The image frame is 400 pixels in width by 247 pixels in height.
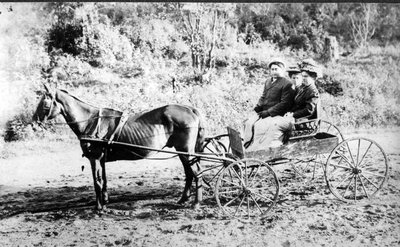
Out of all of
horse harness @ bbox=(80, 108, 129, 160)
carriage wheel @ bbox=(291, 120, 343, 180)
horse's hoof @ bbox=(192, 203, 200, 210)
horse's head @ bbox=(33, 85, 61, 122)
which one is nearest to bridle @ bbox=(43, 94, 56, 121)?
horse's head @ bbox=(33, 85, 61, 122)

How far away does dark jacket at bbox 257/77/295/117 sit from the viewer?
440cm

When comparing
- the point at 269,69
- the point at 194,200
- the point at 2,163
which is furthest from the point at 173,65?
the point at 2,163

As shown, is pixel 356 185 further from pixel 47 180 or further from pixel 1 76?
pixel 1 76

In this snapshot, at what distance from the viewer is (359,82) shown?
4.64m

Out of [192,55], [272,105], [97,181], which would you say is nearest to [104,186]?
[97,181]

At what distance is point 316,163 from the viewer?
4910 mm

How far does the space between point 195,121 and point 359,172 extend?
1.83 meters

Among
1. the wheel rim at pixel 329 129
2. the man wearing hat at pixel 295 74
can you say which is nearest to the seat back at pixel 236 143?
the man wearing hat at pixel 295 74

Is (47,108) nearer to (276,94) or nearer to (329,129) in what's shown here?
(276,94)

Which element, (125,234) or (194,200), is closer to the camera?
(125,234)

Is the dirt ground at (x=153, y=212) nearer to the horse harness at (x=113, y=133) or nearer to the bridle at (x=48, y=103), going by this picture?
the horse harness at (x=113, y=133)

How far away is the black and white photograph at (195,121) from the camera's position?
414 cm

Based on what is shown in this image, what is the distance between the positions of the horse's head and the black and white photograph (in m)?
0.01

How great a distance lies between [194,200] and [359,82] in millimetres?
2280
